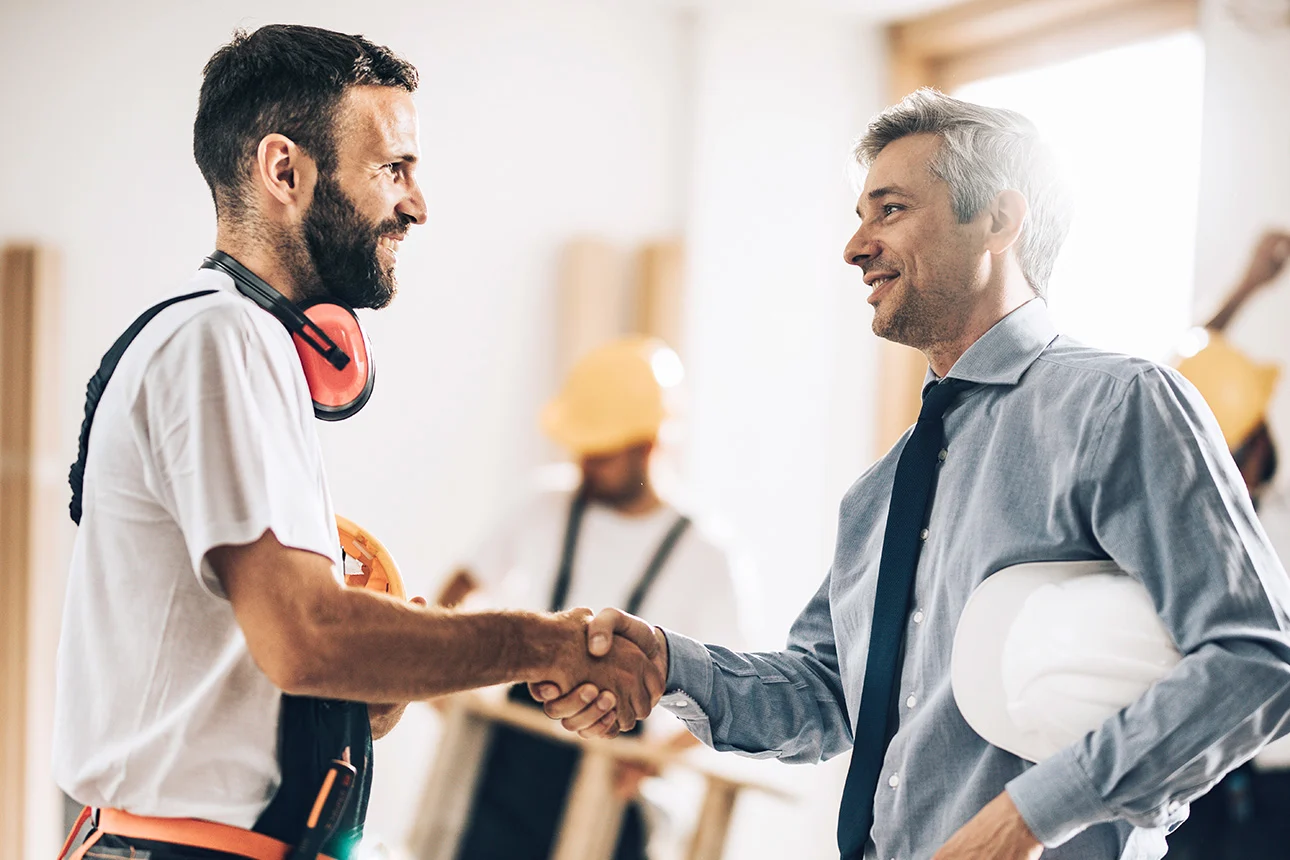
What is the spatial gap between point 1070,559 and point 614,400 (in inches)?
128

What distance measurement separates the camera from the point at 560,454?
596 centimetres

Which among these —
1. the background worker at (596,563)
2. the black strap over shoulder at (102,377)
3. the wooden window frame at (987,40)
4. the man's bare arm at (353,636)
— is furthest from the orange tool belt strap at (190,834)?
the wooden window frame at (987,40)

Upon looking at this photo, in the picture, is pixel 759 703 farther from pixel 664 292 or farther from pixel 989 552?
pixel 664 292

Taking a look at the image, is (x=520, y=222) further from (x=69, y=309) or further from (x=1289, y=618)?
(x=1289, y=618)

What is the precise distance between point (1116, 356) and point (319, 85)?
1.22 metres

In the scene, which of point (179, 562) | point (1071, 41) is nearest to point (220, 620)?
point (179, 562)

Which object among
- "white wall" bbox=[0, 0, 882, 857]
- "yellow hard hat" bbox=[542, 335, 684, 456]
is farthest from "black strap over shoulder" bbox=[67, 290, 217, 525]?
"white wall" bbox=[0, 0, 882, 857]

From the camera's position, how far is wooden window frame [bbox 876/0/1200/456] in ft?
17.4

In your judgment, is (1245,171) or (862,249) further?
(1245,171)

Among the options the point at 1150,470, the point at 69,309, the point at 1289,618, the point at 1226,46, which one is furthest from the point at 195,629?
the point at 1226,46

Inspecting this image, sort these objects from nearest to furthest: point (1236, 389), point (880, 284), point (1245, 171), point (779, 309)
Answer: point (880, 284) → point (1236, 389) → point (1245, 171) → point (779, 309)

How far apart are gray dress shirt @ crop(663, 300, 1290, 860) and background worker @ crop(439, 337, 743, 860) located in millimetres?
2428

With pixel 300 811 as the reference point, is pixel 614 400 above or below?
above

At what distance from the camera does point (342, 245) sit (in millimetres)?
2004
